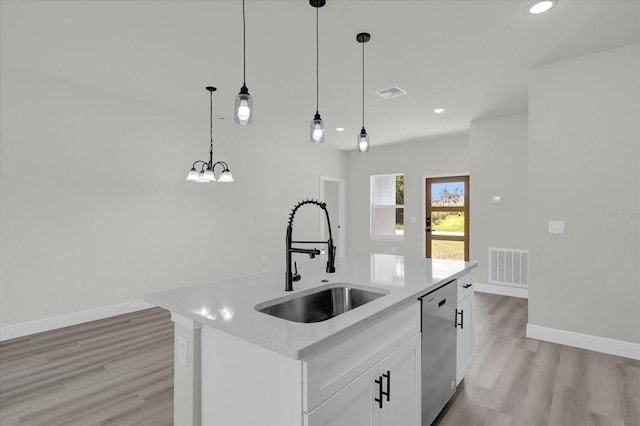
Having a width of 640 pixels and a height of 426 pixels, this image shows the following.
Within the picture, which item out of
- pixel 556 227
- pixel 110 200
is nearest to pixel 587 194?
pixel 556 227

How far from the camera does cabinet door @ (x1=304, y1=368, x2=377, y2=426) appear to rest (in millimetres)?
1096

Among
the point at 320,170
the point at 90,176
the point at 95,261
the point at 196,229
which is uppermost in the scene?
the point at 320,170

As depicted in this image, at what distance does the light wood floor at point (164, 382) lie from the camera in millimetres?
2096

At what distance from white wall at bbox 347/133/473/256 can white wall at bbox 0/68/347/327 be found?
8.77ft

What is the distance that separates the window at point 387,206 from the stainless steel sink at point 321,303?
5.48m

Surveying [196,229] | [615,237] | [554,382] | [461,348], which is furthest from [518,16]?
[196,229]

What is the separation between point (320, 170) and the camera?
7.09 metres

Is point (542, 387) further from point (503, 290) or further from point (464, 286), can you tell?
point (503, 290)

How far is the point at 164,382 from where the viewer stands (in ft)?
8.14

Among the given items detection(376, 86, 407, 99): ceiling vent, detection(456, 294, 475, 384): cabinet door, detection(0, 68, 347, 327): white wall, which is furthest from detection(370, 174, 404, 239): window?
detection(456, 294, 475, 384): cabinet door

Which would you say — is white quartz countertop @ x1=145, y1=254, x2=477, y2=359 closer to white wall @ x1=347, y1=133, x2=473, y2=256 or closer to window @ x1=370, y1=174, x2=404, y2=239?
white wall @ x1=347, y1=133, x2=473, y2=256

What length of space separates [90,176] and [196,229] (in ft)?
4.89

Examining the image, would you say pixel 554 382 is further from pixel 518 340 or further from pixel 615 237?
Result: pixel 615 237

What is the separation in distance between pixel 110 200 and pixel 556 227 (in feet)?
16.3
